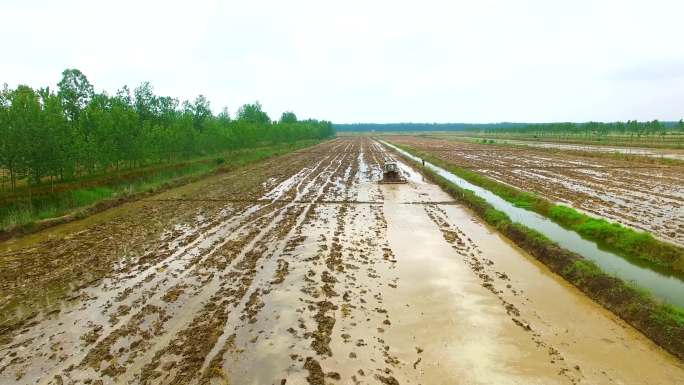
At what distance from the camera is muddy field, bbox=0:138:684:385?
20.6 ft

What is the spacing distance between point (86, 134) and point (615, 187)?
38.5 m

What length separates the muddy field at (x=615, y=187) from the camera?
15.7 m

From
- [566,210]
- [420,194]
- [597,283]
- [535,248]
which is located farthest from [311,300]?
[420,194]

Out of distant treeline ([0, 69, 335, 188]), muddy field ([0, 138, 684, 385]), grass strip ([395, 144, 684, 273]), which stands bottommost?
muddy field ([0, 138, 684, 385])

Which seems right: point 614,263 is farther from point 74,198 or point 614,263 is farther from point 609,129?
point 609,129

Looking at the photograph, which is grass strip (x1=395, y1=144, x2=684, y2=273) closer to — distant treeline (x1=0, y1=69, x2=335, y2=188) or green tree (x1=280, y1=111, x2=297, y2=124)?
distant treeline (x1=0, y1=69, x2=335, y2=188)

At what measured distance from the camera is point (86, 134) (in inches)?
1193

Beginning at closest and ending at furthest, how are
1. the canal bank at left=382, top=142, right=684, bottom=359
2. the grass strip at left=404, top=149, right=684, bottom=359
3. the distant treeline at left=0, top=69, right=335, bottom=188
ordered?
1. the grass strip at left=404, top=149, right=684, bottom=359
2. the canal bank at left=382, top=142, right=684, bottom=359
3. the distant treeline at left=0, top=69, right=335, bottom=188

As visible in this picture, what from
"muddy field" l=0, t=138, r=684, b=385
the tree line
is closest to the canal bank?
"muddy field" l=0, t=138, r=684, b=385

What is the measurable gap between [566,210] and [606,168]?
21.6m

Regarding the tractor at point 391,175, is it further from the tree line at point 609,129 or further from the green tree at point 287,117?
the green tree at point 287,117

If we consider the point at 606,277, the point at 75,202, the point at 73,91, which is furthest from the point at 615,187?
the point at 73,91

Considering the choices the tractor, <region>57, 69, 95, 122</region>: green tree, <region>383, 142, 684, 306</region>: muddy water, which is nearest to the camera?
<region>383, 142, 684, 306</region>: muddy water

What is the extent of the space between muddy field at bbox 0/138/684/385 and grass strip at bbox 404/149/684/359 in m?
0.30
